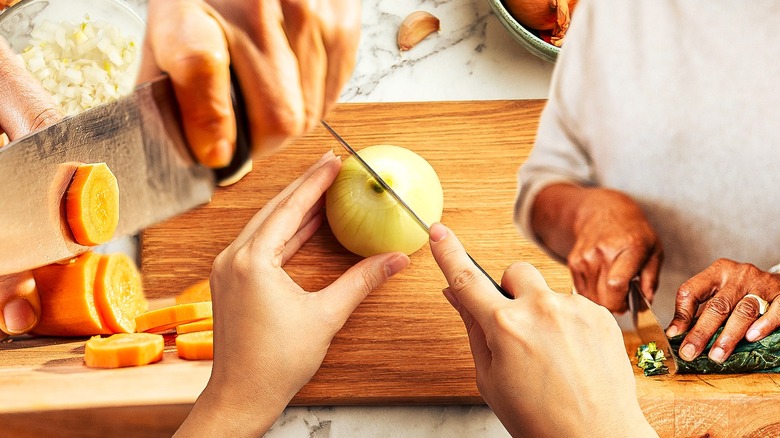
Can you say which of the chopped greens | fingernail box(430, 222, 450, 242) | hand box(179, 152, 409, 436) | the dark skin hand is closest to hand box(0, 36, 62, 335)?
hand box(179, 152, 409, 436)

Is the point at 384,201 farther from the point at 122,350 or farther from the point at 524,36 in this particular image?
the point at 122,350

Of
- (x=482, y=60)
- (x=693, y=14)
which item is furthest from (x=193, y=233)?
(x=693, y=14)

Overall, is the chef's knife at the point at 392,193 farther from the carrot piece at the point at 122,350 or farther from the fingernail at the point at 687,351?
the carrot piece at the point at 122,350

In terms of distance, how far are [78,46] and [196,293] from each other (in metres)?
0.33

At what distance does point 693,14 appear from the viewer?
0.54m

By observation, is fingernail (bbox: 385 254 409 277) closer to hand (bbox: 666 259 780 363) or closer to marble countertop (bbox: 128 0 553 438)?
marble countertop (bbox: 128 0 553 438)

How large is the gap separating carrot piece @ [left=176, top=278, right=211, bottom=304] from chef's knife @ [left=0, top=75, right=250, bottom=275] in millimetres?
174

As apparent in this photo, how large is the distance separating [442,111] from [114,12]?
1.33ft

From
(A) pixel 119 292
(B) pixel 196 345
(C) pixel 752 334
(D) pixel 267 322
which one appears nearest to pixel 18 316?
(A) pixel 119 292

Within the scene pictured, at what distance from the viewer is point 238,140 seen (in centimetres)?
57

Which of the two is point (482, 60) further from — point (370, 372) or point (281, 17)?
point (370, 372)

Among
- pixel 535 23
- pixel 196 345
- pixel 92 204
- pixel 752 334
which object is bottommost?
pixel 196 345

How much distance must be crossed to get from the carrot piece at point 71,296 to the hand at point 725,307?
2.18 feet

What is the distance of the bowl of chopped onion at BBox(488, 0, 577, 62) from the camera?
0.65 m
